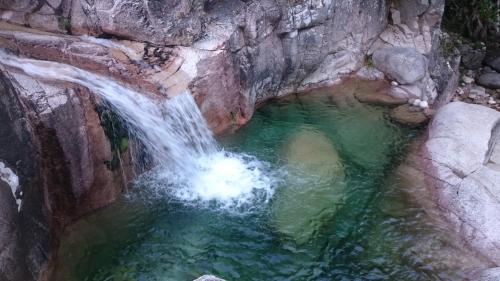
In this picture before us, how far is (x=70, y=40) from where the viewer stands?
25.0 ft

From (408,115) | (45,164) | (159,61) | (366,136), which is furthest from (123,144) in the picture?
(408,115)

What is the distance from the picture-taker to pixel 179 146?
25.1 ft

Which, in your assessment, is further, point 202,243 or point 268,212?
point 268,212

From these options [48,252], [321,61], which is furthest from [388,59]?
[48,252]

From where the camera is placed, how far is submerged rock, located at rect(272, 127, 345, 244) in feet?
22.3

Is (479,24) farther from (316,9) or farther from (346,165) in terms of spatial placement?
(346,165)

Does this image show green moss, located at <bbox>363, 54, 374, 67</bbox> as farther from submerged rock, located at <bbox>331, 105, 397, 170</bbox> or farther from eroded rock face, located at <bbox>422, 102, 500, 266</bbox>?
eroded rock face, located at <bbox>422, 102, 500, 266</bbox>

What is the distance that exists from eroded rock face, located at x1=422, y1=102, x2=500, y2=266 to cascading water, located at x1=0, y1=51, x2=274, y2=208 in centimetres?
264

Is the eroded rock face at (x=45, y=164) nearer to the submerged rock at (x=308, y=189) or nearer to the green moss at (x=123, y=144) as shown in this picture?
the green moss at (x=123, y=144)

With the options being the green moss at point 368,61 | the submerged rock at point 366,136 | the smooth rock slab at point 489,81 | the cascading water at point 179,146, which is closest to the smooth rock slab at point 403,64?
the green moss at point 368,61

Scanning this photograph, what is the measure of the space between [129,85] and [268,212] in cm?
286

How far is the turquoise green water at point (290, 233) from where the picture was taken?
6156mm

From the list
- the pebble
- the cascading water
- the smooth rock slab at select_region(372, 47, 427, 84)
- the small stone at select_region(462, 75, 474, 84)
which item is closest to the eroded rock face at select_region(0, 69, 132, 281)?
the cascading water

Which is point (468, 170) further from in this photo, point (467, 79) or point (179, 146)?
point (467, 79)
